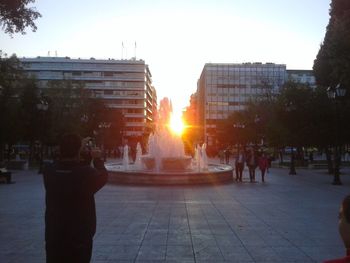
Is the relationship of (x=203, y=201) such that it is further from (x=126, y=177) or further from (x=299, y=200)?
(x=126, y=177)

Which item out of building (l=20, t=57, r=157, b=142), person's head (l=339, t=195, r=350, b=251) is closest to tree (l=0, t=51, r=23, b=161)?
person's head (l=339, t=195, r=350, b=251)

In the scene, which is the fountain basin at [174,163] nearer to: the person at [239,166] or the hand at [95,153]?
the person at [239,166]

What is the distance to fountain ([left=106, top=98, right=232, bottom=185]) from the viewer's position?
22156mm

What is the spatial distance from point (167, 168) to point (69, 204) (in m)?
22.6

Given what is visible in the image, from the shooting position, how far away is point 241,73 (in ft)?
446

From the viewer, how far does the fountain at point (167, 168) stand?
2216 centimetres

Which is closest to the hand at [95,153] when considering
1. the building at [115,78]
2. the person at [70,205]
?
the person at [70,205]

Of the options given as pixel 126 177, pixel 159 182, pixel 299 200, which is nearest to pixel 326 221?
pixel 299 200

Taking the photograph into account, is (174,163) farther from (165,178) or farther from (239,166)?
(165,178)

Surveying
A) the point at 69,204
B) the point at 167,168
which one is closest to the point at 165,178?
the point at 167,168

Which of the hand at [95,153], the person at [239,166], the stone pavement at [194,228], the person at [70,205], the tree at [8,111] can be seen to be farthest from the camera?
the tree at [8,111]

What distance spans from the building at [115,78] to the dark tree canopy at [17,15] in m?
112

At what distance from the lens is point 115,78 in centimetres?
12838

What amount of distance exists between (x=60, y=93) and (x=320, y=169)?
98.7 feet
